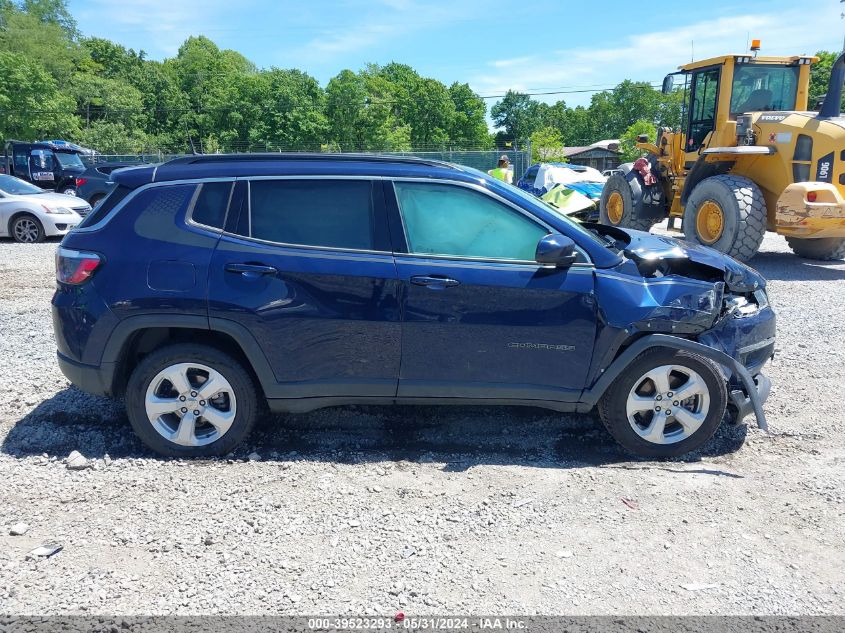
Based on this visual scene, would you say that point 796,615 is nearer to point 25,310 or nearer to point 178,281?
point 178,281

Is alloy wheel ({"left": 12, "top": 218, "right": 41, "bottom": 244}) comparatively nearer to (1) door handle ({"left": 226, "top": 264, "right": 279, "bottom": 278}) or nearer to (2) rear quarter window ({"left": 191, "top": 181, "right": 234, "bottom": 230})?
(2) rear quarter window ({"left": 191, "top": 181, "right": 234, "bottom": 230})

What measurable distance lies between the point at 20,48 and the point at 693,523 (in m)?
69.6

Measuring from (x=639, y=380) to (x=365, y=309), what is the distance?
173 centimetres

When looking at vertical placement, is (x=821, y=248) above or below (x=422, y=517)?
above

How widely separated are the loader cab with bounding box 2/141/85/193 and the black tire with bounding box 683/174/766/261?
21.7 metres

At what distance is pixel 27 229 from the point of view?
13.5m

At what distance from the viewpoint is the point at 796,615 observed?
2641 mm

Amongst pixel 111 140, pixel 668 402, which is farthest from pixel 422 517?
pixel 111 140

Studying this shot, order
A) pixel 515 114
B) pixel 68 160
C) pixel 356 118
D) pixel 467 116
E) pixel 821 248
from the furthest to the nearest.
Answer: pixel 515 114
pixel 467 116
pixel 356 118
pixel 68 160
pixel 821 248

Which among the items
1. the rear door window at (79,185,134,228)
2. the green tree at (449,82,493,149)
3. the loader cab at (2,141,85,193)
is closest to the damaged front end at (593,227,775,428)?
the rear door window at (79,185,134,228)

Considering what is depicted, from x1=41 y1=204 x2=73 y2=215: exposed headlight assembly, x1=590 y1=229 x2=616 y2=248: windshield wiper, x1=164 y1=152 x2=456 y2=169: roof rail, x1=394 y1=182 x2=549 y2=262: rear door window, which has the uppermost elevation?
x1=164 y1=152 x2=456 y2=169: roof rail

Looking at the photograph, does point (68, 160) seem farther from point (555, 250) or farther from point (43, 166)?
point (555, 250)

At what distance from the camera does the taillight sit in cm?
379

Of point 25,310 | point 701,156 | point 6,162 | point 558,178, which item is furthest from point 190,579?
point 6,162
